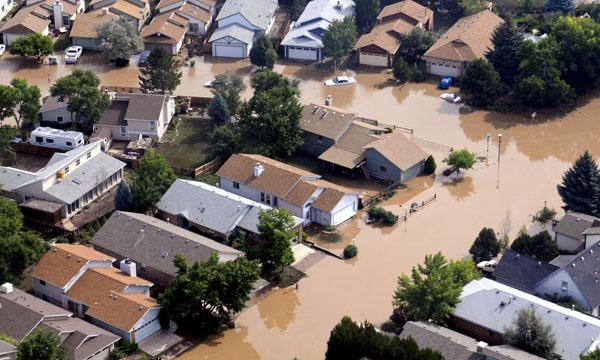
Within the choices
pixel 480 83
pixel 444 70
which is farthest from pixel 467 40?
pixel 480 83

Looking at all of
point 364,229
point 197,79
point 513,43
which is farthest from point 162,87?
point 513,43

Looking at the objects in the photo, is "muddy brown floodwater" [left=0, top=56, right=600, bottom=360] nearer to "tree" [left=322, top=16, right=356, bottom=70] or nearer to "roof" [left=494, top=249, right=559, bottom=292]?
"tree" [left=322, top=16, right=356, bottom=70]

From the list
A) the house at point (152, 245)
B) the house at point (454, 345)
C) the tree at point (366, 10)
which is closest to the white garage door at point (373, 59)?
the tree at point (366, 10)

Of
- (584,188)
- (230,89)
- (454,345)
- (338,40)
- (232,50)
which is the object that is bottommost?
(454,345)

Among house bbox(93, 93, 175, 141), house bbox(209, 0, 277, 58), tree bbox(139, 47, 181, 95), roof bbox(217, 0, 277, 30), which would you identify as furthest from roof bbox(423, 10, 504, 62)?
house bbox(93, 93, 175, 141)

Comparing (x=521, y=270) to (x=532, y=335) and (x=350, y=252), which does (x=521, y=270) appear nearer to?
(x=532, y=335)

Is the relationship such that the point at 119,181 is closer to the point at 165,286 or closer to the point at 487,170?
the point at 165,286
